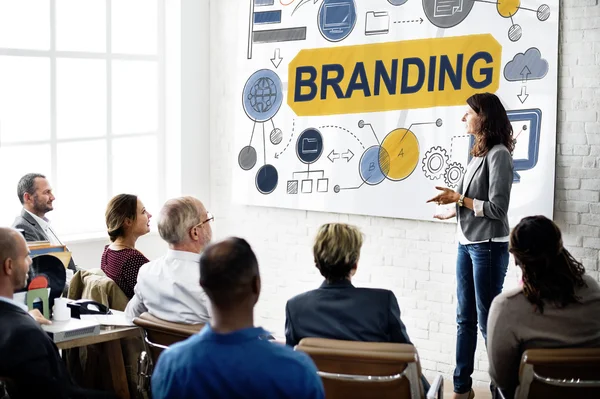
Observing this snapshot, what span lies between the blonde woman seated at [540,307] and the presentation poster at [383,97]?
2.17 meters

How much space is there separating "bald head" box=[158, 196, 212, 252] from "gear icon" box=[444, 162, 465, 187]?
2296mm

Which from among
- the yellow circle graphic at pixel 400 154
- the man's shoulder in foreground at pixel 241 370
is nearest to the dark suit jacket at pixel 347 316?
the man's shoulder in foreground at pixel 241 370

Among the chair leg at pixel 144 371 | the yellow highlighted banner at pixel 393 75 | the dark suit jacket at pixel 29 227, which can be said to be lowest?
the chair leg at pixel 144 371

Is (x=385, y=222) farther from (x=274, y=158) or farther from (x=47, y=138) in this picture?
(x=47, y=138)

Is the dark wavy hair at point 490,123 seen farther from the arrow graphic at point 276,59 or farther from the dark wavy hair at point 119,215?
the arrow graphic at point 276,59

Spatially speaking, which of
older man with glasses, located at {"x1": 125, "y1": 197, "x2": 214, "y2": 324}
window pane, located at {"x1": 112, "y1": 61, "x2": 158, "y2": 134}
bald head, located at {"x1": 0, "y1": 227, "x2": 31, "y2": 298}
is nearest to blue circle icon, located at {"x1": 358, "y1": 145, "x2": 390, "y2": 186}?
window pane, located at {"x1": 112, "y1": 61, "x2": 158, "y2": 134}

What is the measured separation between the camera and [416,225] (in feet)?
19.8

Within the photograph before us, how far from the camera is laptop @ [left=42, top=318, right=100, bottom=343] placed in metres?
3.57

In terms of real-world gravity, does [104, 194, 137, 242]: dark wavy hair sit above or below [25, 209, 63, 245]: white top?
above

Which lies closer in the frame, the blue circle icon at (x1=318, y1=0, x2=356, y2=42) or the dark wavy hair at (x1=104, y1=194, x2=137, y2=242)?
the dark wavy hair at (x1=104, y1=194, x2=137, y2=242)

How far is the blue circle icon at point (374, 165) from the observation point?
615 cm

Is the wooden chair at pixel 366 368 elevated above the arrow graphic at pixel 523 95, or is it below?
below

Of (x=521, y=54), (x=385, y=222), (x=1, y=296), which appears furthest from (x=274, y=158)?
(x=1, y=296)

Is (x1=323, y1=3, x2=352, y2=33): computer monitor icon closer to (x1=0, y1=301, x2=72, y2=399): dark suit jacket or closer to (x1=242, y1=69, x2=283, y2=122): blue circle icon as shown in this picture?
(x1=242, y1=69, x2=283, y2=122): blue circle icon
